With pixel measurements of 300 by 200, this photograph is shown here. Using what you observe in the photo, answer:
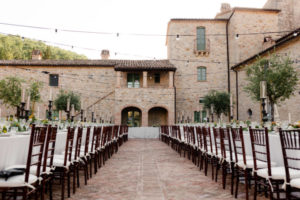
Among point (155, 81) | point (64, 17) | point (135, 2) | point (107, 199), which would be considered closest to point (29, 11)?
point (64, 17)

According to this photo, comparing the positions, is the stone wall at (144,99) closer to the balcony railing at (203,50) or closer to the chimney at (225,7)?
the balcony railing at (203,50)

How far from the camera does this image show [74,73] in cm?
1925

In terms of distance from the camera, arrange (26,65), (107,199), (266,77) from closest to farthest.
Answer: (107,199) < (266,77) < (26,65)

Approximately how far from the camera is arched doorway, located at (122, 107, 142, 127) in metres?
19.3

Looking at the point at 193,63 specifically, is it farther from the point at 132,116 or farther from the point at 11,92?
the point at 11,92

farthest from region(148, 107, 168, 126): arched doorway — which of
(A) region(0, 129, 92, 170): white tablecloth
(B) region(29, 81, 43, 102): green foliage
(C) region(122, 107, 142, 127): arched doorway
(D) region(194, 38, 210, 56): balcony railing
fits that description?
(A) region(0, 129, 92, 170): white tablecloth

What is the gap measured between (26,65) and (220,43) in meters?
15.2

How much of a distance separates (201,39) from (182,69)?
2885mm

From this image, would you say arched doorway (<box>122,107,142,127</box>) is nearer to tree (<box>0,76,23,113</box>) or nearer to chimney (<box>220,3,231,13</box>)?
tree (<box>0,76,23,113</box>)

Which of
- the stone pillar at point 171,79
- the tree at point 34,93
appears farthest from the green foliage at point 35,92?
the stone pillar at point 171,79

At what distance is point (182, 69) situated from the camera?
63.2ft

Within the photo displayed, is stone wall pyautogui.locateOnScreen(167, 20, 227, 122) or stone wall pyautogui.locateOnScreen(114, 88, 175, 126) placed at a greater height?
stone wall pyautogui.locateOnScreen(167, 20, 227, 122)

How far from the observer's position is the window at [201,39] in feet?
63.5

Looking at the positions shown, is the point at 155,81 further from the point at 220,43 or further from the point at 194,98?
the point at 220,43
